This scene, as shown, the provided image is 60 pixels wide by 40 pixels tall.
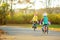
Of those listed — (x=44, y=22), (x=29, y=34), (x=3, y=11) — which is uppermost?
(x=3, y=11)

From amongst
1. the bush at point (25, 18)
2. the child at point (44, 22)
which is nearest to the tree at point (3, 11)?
the bush at point (25, 18)

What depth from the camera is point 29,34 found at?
424 cm

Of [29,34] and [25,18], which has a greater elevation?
[25,18]

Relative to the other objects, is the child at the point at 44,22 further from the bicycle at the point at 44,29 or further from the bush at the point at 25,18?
the bush at the point at 25,18

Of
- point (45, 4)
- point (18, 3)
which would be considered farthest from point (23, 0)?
point (45, 4)

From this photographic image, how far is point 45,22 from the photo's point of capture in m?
4.24

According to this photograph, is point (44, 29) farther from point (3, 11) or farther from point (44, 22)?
point (3, 11)

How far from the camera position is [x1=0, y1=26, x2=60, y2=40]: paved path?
4.14m

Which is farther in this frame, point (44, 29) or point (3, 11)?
point (3, 11)

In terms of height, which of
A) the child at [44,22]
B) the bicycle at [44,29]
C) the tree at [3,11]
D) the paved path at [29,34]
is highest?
the tree at [3,11]

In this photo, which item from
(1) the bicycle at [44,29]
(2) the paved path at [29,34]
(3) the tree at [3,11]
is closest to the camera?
(2) the paved path at [29,34]

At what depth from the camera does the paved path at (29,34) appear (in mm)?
4141

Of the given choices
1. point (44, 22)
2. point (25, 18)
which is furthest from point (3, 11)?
point (44, 22)

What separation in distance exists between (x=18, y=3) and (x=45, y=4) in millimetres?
443
